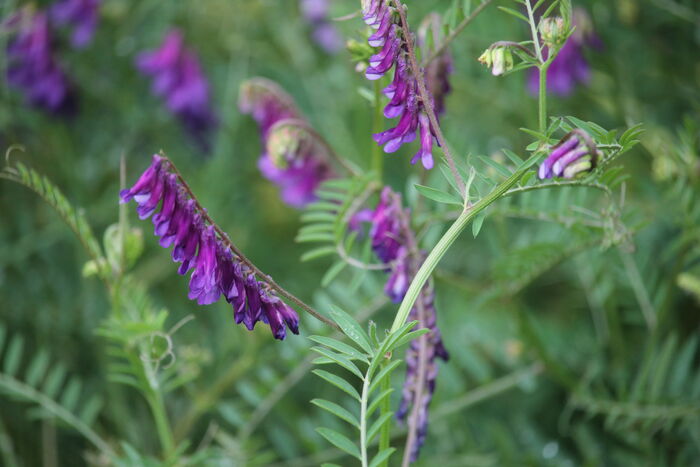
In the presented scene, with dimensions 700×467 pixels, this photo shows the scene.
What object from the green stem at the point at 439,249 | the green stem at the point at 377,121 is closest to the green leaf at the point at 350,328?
the green stem at the point at 439,249

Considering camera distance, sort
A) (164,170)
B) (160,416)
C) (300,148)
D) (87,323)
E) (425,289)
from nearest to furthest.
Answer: (164,170), (425,289), (160,416), (300,148), (87,323)

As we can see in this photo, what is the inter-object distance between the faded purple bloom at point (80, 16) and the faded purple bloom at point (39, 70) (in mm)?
40

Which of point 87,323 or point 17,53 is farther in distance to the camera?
point 17,53

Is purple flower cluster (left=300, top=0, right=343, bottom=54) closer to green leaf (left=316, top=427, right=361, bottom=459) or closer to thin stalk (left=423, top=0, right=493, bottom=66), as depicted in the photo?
thin stalk (left=423, top=0, right=493, bottom=66)

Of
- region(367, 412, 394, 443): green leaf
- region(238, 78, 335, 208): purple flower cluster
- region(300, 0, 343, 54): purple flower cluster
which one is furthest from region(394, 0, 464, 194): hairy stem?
region(300, 0, 343, 54): purple flower cluster

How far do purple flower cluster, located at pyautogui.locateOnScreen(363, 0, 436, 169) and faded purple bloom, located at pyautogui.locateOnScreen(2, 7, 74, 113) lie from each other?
46.8 inches

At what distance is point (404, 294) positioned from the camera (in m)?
0.81

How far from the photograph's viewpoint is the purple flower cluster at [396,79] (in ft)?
2.07

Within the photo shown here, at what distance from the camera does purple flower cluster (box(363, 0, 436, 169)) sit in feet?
2.07

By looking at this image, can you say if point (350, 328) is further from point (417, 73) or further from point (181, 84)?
point (181, 84)

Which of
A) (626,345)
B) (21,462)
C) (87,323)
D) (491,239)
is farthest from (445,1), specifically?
(21,462)

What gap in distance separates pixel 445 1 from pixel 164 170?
2.67 feet

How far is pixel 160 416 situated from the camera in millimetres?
904

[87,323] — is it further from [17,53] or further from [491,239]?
[491,239]
